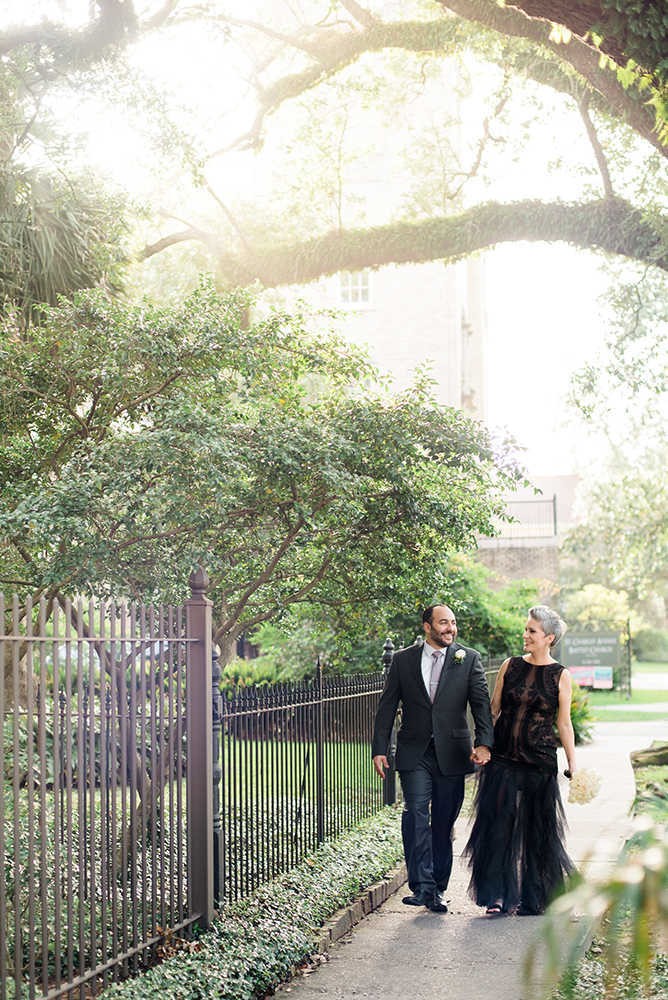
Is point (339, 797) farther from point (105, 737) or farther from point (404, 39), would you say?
point (404, 39)

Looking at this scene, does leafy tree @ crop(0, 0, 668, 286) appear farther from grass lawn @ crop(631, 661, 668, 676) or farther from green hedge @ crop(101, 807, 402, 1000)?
grass lawn @ crop(631, 661, 668, 676)

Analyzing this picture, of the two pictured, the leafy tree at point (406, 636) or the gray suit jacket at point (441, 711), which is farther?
the leafy tree at point (406, 636)

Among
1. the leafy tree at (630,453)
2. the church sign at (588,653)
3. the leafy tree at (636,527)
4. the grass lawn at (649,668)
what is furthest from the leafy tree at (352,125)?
the grass lawn at (649,668)

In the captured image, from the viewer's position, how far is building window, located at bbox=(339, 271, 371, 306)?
34688mm

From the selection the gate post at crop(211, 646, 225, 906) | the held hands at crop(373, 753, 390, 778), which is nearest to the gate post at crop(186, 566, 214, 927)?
the gate post at crop(211, 646, 225, 906)

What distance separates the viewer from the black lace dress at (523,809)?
25.8ft

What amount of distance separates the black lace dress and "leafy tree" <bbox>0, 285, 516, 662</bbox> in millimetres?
1898

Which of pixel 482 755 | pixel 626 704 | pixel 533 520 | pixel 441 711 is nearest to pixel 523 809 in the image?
pixel 482 755

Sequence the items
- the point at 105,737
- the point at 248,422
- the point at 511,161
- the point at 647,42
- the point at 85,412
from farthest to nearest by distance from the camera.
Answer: the point at 511,161 < the point at 85,412 < the point at 248,422 < the point at 647,42 < the point at 105,737

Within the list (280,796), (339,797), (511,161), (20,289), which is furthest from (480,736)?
(511,161)

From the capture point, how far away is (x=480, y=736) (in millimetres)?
8039

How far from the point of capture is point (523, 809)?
26.0ft

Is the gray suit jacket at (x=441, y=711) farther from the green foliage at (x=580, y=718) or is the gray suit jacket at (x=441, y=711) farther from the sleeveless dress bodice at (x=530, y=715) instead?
the green foliage at (x=580, y=718)

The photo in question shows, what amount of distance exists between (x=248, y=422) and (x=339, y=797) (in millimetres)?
2993
